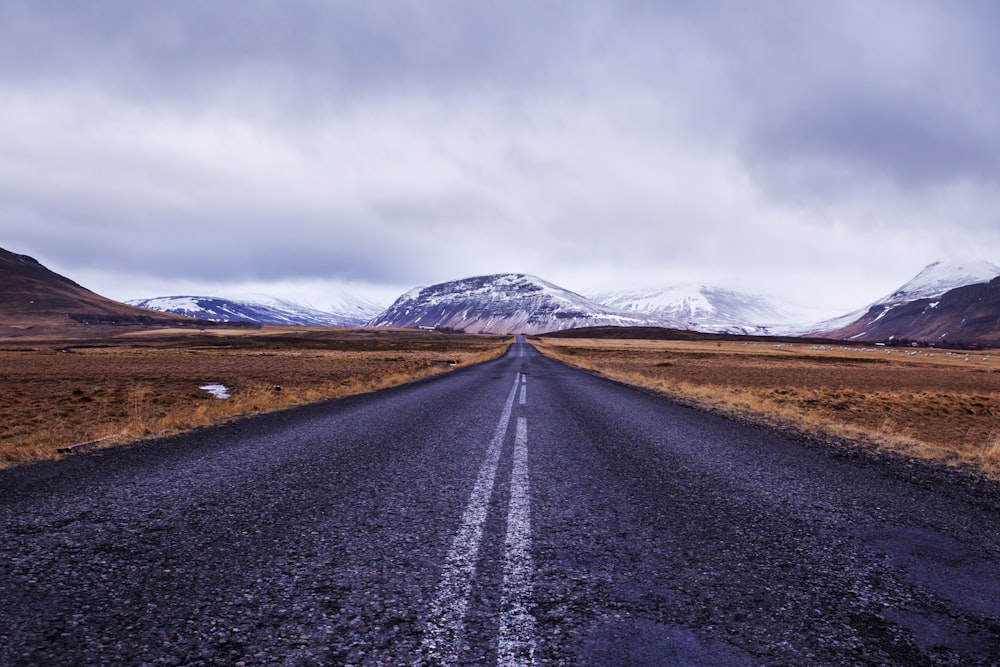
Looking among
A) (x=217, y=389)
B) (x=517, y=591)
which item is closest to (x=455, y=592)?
(x=517, y=591)

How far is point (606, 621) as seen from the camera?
311 cm

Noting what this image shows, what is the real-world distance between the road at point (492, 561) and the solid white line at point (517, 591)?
2 cm

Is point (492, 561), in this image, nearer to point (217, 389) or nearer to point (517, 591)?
point (517, 591)

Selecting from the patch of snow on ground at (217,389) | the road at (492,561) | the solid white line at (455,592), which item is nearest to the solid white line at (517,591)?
the road at (492,561)

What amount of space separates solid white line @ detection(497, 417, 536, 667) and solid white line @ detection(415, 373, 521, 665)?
241mm

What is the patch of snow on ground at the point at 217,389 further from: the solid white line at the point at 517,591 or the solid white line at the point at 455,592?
the solid white line at the point at 517,591

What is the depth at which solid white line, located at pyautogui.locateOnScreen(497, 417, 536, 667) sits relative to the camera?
108 inches

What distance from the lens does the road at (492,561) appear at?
9.37ft

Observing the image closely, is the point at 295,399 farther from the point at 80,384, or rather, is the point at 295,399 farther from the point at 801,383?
the point at 801,383

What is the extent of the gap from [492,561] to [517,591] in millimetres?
516

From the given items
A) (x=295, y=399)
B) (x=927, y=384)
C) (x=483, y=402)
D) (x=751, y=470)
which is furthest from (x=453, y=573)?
(x=927, y=384)

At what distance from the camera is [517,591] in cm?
346

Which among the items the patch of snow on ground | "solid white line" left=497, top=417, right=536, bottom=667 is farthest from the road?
the patch of snow on ground

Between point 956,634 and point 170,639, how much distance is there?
4471mm
